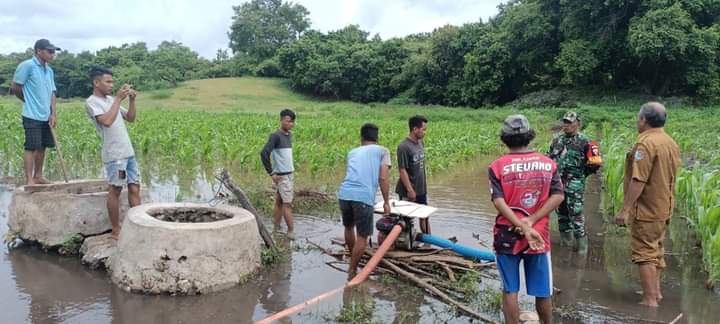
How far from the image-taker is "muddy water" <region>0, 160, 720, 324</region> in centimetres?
474

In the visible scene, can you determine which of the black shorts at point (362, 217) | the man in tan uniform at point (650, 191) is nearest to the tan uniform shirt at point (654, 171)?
the man in tan uniform at point (650, 191)

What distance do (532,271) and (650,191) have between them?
1702 mm

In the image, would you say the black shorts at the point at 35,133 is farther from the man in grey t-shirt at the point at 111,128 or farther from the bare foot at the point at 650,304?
the bare foot at the point at 650,304

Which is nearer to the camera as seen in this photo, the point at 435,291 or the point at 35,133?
the point at 435,291

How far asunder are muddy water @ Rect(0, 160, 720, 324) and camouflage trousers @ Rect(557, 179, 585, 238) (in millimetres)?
331

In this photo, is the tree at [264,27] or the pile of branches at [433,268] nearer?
the pile of branches at [433,268]

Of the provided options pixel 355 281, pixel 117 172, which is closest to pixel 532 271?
pixel 355 281

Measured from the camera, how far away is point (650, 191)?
191 inches

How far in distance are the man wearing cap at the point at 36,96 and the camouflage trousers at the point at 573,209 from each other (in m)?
6.14

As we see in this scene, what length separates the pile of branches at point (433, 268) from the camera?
5.27 m

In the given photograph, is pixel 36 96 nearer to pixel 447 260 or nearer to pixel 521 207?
pixel 447 260

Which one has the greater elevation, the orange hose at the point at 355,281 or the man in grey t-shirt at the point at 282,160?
the man in grey t-shirt at the point at 282,160

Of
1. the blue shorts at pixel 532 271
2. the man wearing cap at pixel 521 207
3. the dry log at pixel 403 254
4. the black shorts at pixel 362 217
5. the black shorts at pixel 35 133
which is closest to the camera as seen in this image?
the man wearing cap at pixel 521 207

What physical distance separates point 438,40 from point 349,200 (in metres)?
39.1
